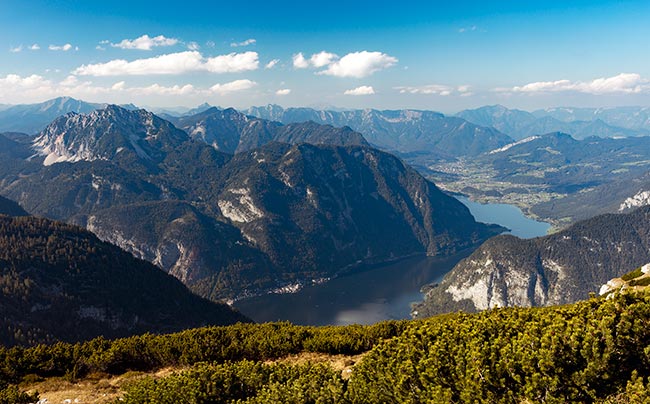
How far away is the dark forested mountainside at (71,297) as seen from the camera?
14750 centimetres

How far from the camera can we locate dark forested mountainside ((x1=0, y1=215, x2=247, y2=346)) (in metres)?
148

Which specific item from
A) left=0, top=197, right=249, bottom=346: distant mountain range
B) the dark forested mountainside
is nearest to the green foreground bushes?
left=0, top=197, right=249, bottom=346: distant mountain range

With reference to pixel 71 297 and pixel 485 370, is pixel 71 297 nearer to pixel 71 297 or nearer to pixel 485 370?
pixel 71 297

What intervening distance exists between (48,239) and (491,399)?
223 meters

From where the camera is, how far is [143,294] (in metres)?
Answer: 191

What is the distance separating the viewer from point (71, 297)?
167375mm

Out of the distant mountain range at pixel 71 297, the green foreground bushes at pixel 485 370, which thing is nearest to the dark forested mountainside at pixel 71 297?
the distant mountain range at pixel 71 297

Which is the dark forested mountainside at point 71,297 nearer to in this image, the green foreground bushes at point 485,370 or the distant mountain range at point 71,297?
the distant mountain range at point 71,297

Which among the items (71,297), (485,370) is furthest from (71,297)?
(485,370)

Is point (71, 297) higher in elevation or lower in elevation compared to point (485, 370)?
lower

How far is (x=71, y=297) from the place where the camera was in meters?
167

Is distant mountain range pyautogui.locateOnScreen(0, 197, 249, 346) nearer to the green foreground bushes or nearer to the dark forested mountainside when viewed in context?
the dark forested mountainside

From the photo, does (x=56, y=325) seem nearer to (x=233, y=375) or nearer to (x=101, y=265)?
(x=101, y=265)

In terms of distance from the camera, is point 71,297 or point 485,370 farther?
point 71,297
